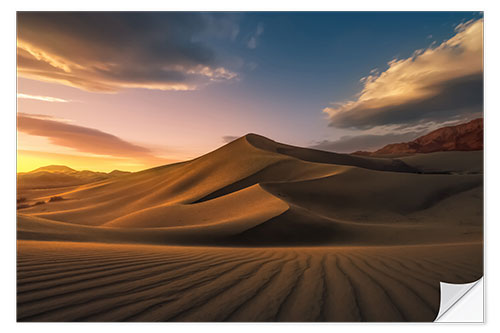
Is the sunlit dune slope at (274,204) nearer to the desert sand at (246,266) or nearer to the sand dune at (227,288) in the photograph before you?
the desert sand at (246,266)

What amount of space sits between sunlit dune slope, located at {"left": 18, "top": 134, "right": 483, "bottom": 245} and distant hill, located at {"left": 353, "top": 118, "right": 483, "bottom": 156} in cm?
32

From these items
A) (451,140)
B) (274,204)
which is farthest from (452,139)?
(274,204)

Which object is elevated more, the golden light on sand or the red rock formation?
the red rock formation

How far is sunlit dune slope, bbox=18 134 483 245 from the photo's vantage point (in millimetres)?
7555

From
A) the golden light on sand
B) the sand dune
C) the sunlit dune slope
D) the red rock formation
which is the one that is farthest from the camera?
the sunlit dune slope

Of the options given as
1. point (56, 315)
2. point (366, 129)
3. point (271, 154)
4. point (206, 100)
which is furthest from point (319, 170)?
point (56, 315)

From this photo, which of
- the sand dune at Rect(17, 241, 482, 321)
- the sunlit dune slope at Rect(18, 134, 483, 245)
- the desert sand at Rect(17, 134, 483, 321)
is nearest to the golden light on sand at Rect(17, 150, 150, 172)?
the desert sand at Rect(17, 134, 483, 321)

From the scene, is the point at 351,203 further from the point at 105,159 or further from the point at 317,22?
the point at 105,159

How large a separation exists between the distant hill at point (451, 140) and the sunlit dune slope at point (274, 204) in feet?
1.05

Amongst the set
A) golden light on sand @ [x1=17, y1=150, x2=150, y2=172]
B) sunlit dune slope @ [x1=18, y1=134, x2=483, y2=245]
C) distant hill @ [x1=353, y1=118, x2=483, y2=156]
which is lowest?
sunlit dune slope @ [x1=18, y1=134, x2=483, y2=245]

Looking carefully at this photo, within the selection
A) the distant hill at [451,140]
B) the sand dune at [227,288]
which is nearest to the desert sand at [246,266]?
the sand dune at [227,288]

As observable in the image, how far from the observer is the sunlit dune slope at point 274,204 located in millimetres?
7555

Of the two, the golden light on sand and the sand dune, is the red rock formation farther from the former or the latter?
the golden light on sand

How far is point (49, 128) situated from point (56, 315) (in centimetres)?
430
